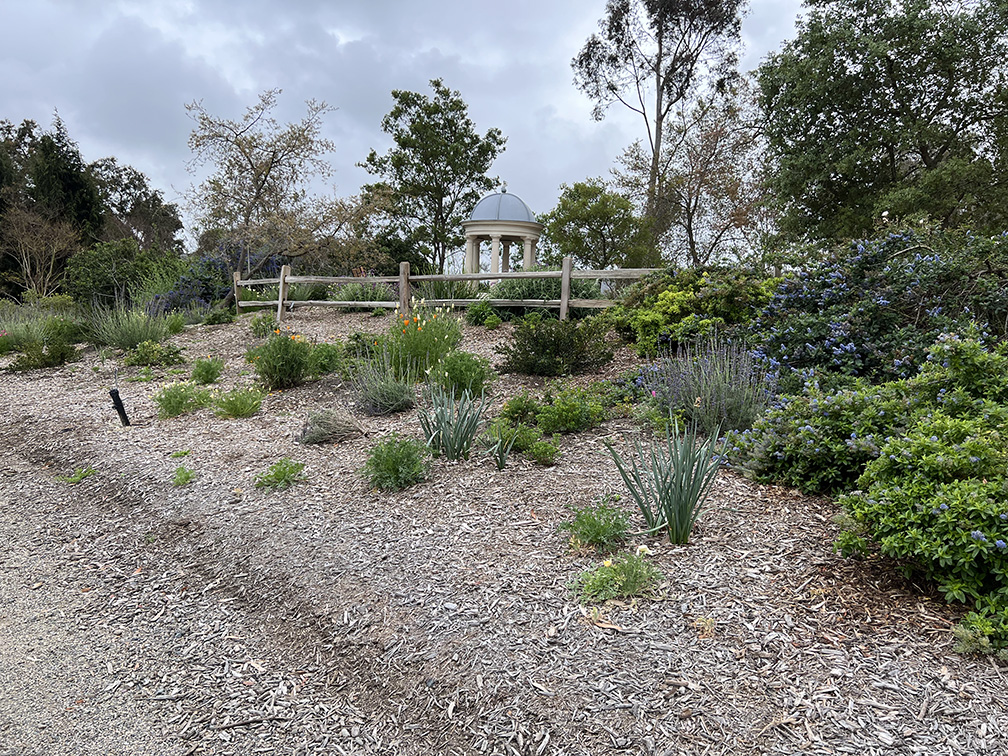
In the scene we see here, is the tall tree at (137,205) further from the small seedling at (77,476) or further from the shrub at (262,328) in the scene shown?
the small seedling at (77,476)

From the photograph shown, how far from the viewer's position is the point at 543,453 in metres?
4.17

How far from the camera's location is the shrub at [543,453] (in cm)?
417

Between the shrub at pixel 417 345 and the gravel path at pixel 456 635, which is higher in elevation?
the shrub at pixel 417 345

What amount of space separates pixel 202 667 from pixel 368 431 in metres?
2.72

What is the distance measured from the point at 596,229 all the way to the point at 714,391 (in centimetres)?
1540

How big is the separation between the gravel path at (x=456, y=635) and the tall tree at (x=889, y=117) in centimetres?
1286

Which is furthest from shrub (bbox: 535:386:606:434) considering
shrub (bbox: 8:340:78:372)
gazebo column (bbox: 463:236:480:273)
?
gazebo column (bbox: 463:236:480:273)

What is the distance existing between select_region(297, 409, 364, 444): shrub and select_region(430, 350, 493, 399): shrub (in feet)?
3.01

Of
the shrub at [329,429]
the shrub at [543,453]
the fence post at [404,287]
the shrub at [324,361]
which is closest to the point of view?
the shrub at [543,453]

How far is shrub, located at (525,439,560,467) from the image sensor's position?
13.7 feet

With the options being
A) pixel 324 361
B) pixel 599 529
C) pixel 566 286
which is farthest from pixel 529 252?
pixel 599 529

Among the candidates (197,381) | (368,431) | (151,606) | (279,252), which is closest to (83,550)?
(151,606)

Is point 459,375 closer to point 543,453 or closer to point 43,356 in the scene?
point 543,453

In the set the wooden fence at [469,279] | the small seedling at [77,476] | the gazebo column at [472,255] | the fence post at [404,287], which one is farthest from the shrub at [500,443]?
the gazebo column at [472,255]
